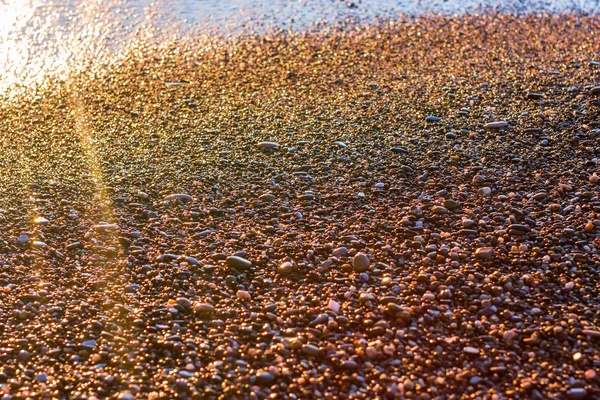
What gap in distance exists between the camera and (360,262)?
4.43 metres

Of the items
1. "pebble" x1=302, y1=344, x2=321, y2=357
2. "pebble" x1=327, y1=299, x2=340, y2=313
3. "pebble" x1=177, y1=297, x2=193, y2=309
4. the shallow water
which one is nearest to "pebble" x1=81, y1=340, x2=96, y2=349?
"pebble" x1=177, y1=297, x2=193, y2=309

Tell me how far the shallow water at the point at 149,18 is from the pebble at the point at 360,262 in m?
6.06

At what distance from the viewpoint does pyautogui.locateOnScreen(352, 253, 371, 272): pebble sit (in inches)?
173

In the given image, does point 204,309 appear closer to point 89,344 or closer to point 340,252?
point 89,344

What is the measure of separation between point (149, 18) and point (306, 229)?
22.7 ft

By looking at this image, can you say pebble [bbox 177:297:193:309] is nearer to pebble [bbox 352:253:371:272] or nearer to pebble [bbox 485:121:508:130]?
pebble [bbox 352:253:371:272]

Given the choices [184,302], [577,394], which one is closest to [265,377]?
Answer: [184,302]

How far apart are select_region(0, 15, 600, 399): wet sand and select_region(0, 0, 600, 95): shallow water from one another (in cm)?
142

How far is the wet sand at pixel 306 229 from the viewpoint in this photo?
362cm

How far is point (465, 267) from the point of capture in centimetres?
439

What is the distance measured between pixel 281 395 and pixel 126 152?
368 cm

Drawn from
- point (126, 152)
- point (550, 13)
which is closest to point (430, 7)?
point (550, 13)

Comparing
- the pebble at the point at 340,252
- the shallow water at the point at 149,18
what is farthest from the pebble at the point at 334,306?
the shallow water at the point at 149,18

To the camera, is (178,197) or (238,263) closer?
A: (238,263)
